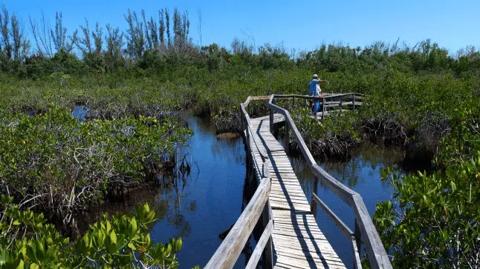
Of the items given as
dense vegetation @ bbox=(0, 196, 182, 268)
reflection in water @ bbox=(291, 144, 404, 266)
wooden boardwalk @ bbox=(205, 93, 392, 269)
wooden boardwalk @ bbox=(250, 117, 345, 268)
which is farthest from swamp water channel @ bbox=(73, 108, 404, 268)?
dense vegetation @ bbox=(0, 196, 182, 268)

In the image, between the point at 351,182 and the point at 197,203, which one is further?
the point at 351,182

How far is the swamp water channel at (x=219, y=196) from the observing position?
295 inches

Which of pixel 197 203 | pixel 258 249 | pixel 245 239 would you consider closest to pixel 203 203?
pixel 197 203

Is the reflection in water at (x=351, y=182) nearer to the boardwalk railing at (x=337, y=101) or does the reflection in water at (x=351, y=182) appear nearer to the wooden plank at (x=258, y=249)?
the boardwalk railing at (x=337, y=101)

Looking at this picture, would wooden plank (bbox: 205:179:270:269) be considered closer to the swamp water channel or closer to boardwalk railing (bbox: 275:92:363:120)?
the swamp water channel

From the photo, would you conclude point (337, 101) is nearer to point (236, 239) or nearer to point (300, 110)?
→ point (300, 110)

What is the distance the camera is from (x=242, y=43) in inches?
1663

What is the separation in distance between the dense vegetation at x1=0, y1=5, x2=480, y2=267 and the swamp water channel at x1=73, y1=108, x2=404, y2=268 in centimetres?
75

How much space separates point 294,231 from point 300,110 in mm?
8240

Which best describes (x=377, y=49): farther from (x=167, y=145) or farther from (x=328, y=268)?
(x=328, y=268)

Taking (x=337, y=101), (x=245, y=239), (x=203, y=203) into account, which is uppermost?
(x=337, y=101)

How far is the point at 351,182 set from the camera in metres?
10.7

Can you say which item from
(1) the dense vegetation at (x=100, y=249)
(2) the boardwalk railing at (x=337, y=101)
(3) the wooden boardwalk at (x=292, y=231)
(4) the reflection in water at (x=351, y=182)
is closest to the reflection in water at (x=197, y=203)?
(3) the wooden boardwalk at (x=292, y=231)

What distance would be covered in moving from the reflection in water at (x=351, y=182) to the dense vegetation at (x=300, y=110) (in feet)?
2.03
